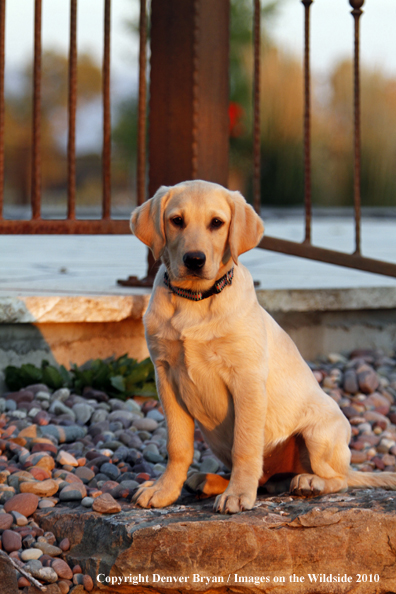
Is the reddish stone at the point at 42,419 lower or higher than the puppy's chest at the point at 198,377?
lower

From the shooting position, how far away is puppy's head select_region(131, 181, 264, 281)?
7.20 ft

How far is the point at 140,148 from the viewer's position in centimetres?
371

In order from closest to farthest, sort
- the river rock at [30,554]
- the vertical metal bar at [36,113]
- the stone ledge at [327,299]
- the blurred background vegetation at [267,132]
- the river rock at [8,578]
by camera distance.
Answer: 1. the river rock at [8,578]
2. the river rock at [30,554]
3. the vertical metal bar at [36,113]
4. the stone ledge at [327,299]
5. the blurred background vegetation at [267,132]

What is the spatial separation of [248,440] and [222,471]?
75 cm

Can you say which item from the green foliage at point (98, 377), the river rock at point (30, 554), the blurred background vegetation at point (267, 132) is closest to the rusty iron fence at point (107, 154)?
the green foliage at point (98, 377)

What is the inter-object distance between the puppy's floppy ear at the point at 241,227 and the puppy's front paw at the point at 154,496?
2.54 ft

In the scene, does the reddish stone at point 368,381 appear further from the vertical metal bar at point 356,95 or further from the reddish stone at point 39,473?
the reddish stone at point 39,473

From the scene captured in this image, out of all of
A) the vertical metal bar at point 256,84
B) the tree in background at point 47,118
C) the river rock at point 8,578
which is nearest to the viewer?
the river rock at point 8,578

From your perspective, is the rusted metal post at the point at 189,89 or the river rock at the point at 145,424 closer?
the river rock at the point at 145,424

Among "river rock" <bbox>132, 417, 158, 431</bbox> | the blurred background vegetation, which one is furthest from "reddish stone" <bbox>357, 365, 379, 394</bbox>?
the blurred background vegetation

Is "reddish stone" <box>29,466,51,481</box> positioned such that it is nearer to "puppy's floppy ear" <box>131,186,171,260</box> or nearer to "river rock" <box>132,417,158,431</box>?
"river rock" <box>132,417,158,431</box>

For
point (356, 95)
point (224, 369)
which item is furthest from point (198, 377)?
point (356, 95)

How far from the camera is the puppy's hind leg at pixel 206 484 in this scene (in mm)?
2418

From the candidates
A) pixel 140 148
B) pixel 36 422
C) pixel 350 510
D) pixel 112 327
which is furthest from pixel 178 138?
pixel 350 510
